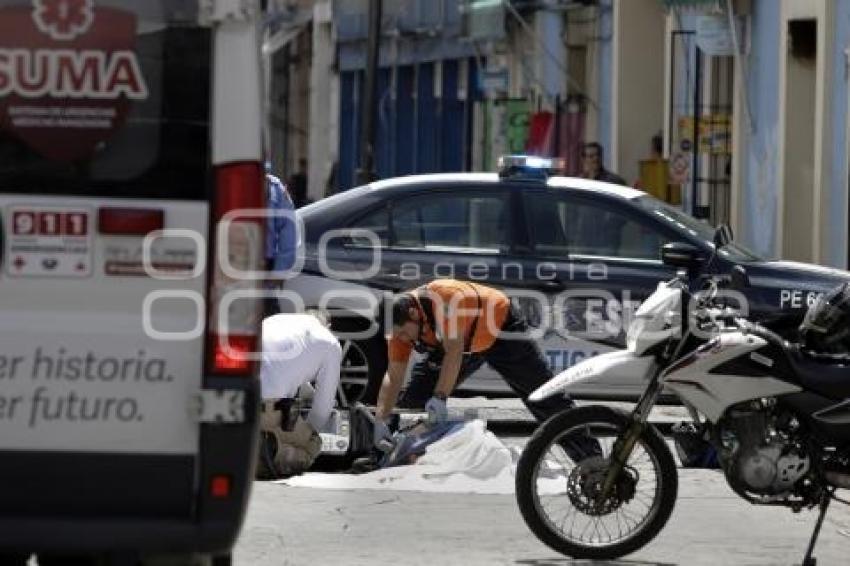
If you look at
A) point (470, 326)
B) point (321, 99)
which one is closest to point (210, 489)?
point (470, 326)

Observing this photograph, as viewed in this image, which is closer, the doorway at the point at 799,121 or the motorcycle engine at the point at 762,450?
the motorcycle engine at the point at 762,450

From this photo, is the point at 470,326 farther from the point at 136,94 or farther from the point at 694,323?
the point at 136,94

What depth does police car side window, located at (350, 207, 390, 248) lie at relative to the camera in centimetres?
1491

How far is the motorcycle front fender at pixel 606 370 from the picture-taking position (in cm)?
999

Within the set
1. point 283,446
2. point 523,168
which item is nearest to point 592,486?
point 283,446

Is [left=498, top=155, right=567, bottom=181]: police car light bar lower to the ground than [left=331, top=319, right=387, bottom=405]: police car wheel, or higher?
higher

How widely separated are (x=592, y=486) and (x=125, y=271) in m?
3.34

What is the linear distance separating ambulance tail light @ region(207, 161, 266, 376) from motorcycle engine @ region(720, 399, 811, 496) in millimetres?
3035

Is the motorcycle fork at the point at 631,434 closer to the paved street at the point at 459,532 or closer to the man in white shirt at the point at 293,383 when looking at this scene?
the paved street at the point at 459,532

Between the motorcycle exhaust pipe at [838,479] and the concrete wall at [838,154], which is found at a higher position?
the concrete wall at [838,154]

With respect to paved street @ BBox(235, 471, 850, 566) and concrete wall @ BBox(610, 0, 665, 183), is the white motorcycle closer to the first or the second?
paved street @ BBox(235, 471, 850, 566)

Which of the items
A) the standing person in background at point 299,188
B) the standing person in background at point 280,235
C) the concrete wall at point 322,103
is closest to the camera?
the standing person in background at point 280,235

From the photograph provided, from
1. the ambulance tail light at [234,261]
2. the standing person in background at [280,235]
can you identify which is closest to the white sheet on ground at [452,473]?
the standing person in background at [280,235]

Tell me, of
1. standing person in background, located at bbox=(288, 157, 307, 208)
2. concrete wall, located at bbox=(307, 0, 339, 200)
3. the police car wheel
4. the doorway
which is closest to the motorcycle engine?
the police car wheel
